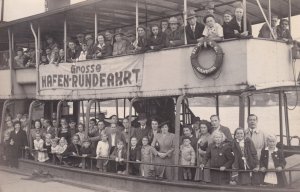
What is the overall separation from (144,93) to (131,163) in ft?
5.31

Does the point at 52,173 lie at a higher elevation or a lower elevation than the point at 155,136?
lower

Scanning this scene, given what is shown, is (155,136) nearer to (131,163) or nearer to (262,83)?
(131,163)

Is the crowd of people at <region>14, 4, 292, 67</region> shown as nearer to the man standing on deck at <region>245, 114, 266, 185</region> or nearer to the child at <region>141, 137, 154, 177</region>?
the man standing on deck at <region>245, 114, 266, 185</region>

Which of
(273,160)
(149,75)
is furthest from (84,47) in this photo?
(273,160)

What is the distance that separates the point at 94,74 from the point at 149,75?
6.62 feet

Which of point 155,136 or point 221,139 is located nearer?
point 221,139

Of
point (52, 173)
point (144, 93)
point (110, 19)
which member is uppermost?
point (110, 19)

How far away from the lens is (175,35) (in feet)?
29.7

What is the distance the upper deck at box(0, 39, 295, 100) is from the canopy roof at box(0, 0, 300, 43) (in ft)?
4.47

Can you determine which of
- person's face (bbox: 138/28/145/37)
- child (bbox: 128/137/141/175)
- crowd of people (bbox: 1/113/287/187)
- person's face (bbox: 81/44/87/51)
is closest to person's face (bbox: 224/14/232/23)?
crowd of people (bbox: 1/113/287/187)

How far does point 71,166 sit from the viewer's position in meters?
10.8

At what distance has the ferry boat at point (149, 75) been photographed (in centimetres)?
791

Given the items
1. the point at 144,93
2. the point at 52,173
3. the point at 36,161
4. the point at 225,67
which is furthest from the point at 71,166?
the point at 225,67

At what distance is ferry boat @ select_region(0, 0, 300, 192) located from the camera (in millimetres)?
7914
